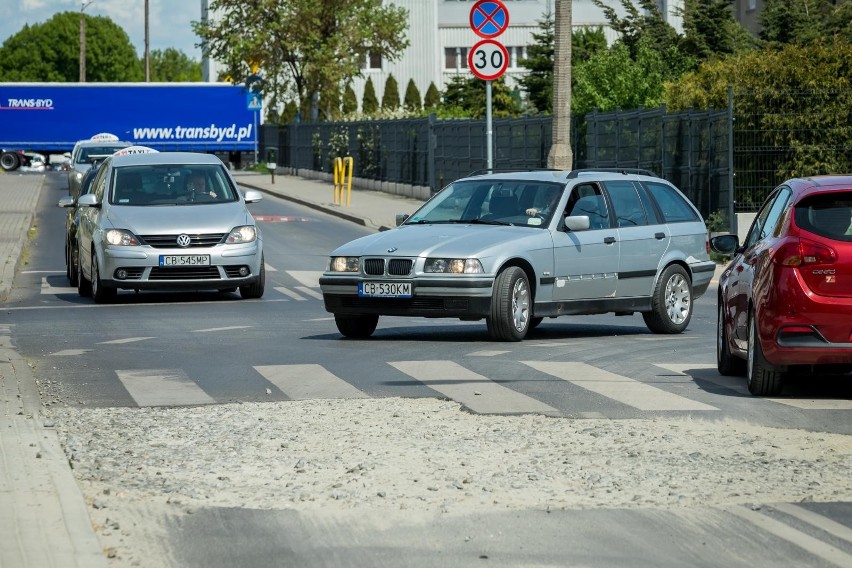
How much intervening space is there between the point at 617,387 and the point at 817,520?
452 cm

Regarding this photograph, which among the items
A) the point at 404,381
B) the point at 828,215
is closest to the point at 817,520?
the point at 828,215

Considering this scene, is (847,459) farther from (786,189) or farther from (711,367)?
(711,367)

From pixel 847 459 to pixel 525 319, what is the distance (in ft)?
21.5

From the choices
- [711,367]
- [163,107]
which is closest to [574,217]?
[711,367]

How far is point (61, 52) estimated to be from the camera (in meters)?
148

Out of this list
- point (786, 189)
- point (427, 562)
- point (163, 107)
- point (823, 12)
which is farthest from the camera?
point (163, 107)

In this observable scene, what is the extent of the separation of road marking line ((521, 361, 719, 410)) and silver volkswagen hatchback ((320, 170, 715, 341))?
1.65 m

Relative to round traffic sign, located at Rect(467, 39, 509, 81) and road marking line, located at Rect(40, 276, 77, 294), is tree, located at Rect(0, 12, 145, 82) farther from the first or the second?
road marking line, located at Rect(40, 276, 77, 294)

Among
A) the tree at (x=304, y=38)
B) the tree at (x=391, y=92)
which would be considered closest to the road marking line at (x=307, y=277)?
Result: the tree at (x=304, y=38)

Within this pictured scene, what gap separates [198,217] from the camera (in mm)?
19328

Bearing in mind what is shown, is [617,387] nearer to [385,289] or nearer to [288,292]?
[385,289]

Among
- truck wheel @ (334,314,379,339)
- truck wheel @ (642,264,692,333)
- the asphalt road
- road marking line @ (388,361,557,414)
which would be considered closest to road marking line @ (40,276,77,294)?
the asphalt road

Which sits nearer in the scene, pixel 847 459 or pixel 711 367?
pixel 847 459

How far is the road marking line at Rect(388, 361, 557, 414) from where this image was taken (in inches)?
407
